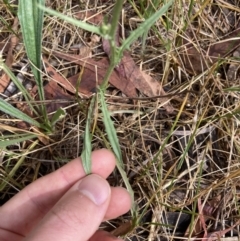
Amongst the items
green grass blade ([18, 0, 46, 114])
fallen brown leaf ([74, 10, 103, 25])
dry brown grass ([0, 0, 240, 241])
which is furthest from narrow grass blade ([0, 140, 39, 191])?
fallen brown leaf ([74, 10, 103, 25])

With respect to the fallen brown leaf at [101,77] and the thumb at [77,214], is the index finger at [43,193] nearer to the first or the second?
the thumb at [77,214]

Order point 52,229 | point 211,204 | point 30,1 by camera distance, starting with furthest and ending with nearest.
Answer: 1. point 211,204
2. point 30,1
3. point 52,229

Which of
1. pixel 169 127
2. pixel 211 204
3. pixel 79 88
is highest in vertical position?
pixel 79 88

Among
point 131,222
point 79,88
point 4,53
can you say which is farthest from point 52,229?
point 4,53

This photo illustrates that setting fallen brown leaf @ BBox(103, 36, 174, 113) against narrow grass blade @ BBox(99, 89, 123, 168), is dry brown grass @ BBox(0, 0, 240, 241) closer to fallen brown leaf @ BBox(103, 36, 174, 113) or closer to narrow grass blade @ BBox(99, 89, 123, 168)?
fallen brown leaf @ BBox(103, 36, 174, 113)

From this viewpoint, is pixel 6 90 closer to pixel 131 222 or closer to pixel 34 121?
pixel 34 121

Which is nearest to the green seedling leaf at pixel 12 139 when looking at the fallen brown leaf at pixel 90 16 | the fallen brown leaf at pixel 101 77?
the fallen brown leaf at pixel 101 77

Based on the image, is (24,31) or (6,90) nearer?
(24,31)

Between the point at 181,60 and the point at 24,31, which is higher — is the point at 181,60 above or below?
below
